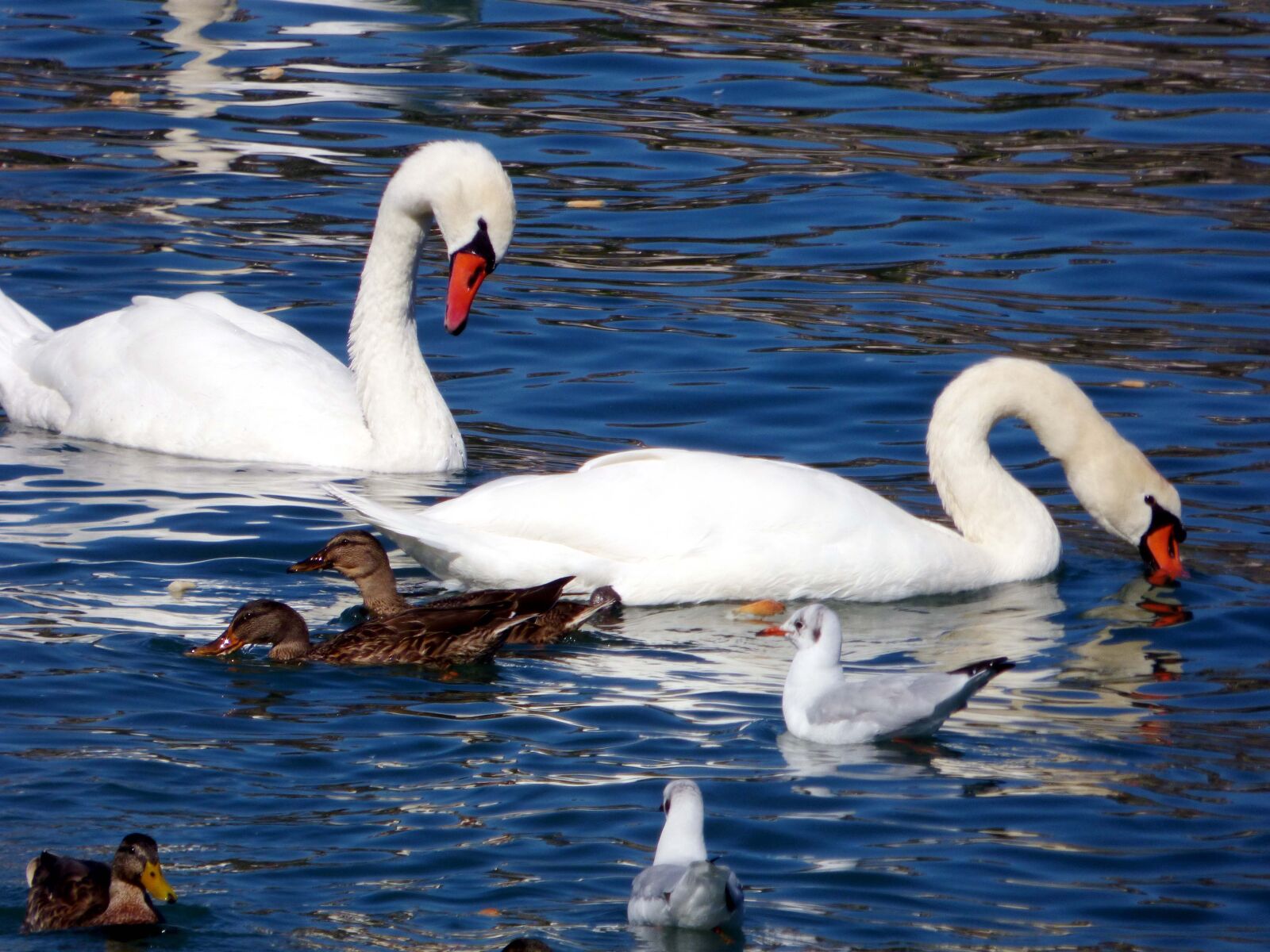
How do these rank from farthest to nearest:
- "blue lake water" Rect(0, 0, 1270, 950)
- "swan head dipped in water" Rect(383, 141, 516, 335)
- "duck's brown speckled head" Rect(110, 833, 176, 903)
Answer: "swan head dipped in water" Rect(383, 141, 516, 335) < "blue lake water" Rect(0, 0, 1270, 950) < "duck's brown speckled head" Rect(110, 833, 176, 903)

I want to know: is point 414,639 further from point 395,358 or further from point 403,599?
point 395,358

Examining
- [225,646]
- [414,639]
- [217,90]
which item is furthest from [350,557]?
[217,90]

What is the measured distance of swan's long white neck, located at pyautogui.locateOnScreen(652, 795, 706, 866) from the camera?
5504 mm

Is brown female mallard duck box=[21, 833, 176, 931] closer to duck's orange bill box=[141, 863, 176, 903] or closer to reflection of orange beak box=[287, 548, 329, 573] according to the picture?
duck's orange bill box=[141, 863, 176, 903]

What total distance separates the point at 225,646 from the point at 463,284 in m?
3.29

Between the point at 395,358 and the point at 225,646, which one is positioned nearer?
the point at 225,646

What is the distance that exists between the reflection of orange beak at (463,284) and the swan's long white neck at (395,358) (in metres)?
0.36

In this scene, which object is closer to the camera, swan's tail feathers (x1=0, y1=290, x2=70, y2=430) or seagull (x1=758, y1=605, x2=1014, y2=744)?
seagull (x1=758, y1=605, x2=1014, y2=744)

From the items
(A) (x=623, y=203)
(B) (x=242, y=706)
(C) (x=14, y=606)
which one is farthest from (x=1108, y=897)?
(A) (x=623, y=203)

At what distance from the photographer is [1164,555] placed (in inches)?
372

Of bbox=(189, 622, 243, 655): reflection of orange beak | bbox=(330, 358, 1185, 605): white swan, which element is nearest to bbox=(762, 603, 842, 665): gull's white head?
bbox=(330, 358, 1185, 605): white swan

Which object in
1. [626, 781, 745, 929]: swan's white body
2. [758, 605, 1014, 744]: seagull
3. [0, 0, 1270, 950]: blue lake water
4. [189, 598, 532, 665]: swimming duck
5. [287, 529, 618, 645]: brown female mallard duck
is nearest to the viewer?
[626, 781, 745, 929]: swan's white body

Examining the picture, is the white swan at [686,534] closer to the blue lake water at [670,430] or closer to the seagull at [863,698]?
the blue lake water at [670,430]

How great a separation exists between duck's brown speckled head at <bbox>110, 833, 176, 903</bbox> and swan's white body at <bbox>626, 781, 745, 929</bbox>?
1.17 meters
